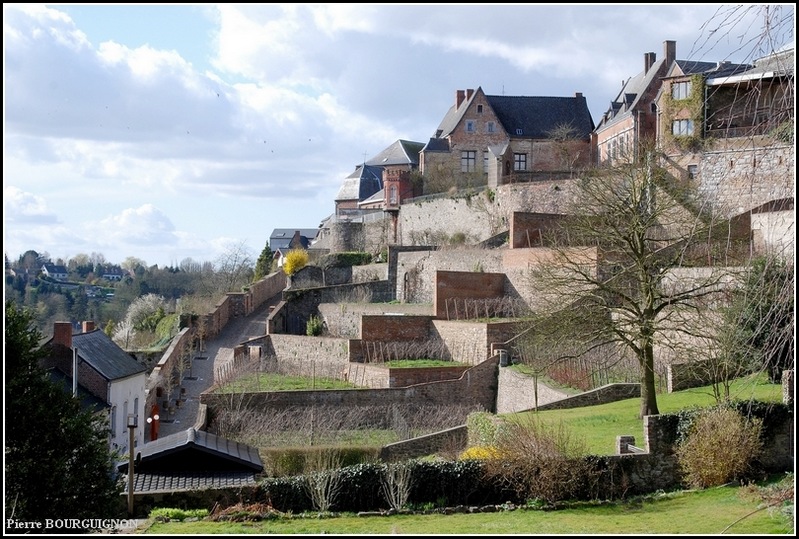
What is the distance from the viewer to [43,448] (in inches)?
500

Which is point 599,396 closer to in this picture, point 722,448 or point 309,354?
point 722,448

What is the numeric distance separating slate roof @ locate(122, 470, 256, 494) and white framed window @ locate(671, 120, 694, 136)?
919 inches

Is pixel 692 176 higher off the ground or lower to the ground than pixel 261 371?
higher


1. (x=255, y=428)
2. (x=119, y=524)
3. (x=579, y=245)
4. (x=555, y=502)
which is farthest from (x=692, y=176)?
(x=119, y=524)

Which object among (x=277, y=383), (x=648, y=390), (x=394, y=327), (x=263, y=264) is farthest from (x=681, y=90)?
(x=263, y=264)

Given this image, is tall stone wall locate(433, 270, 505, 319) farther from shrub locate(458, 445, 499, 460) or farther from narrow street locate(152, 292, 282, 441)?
shrub locate(458, 445, 499, 460)

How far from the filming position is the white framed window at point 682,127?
33.2 metres

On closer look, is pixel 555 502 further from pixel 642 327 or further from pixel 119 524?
pixel 119 524

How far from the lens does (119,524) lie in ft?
43.1

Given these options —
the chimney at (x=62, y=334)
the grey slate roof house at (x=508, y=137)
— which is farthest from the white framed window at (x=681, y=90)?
the chimney at (x=62, y=334)

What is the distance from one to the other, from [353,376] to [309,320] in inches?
332

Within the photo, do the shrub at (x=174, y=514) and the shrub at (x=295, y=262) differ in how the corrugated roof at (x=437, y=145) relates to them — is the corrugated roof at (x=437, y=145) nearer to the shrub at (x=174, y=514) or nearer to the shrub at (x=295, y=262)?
the shrub at (x=295, y=262)

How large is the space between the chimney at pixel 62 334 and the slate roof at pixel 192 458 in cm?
848

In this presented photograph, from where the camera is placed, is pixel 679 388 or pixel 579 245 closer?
pixel 679 388
